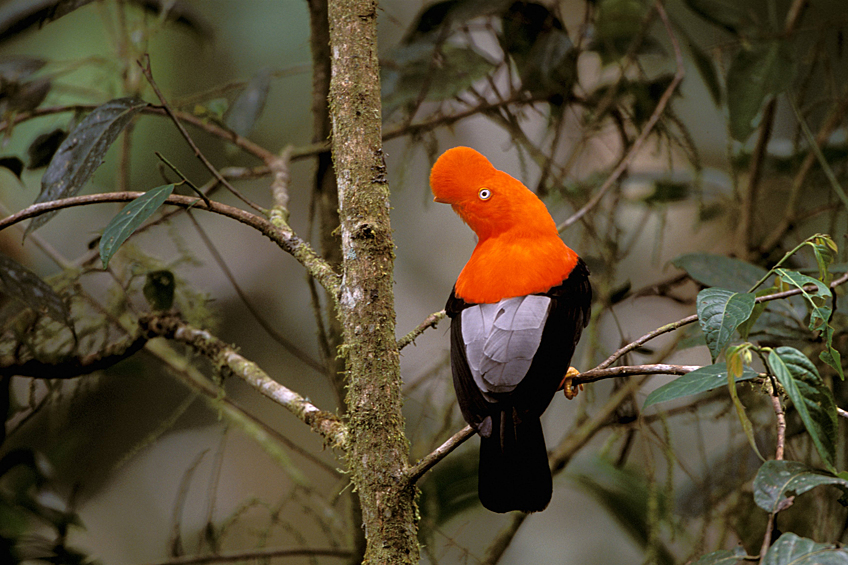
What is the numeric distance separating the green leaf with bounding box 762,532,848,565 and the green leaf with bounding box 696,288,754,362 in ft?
0.76

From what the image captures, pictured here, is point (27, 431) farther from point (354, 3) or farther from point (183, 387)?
point (354, 3)

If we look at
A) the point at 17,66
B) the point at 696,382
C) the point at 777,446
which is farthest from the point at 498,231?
the point at 17,66

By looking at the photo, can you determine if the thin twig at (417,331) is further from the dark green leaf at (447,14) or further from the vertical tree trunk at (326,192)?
the dark green leaf at (447,14)

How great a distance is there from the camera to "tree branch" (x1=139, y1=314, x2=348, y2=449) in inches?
41.3

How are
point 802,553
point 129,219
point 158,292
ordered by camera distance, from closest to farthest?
point 802,553, point 129,219, point 158,292

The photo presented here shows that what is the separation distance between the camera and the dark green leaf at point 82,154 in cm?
119

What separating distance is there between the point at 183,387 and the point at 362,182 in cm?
235

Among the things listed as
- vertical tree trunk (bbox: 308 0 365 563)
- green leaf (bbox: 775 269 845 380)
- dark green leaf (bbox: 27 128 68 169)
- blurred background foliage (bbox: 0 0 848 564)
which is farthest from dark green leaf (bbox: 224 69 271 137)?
green leaf (bbox: 775 269 845 380)

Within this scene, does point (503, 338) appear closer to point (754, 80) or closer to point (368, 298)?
point (368, 298)

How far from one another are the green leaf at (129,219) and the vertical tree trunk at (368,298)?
290mm

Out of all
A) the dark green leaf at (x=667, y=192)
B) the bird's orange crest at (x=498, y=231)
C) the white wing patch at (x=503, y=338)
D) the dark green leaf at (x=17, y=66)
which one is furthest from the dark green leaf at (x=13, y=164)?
Result: the dark green leaf at (x=667, y=192)

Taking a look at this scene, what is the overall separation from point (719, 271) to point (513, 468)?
91cm

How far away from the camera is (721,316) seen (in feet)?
2.81

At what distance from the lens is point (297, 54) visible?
3.16 meters
